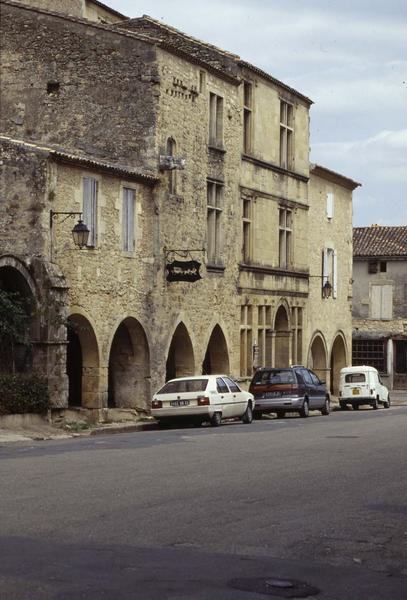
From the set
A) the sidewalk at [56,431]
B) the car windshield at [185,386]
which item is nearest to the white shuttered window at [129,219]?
the car windshield at [185,386]

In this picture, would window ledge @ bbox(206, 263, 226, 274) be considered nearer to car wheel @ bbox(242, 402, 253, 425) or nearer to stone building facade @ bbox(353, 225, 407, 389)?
car wheel @ bbox(242, 402, 253, 425)

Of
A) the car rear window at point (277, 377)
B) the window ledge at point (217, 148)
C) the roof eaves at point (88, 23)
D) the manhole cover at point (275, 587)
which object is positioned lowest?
the manhole cover at point (275, 587)

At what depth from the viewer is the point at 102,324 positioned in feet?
104

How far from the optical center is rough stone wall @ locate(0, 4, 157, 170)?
114 feet

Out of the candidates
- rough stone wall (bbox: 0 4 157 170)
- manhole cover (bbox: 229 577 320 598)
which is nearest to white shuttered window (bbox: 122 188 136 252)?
rough stone wall (bbox: 0 4 157 170)

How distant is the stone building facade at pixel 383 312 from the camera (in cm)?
6625

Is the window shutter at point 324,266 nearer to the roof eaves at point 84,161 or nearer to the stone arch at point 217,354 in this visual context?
the stone arch at point 217,354

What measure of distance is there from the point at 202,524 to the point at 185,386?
1871 cm

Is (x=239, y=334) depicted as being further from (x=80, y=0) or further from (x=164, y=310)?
(x=80, y=0)

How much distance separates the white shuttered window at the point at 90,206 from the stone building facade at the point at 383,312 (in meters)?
36.5

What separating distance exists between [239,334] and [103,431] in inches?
474

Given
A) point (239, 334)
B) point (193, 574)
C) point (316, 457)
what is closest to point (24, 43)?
point (239, 334)

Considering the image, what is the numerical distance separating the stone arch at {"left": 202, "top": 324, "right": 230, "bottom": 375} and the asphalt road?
19.3 meters

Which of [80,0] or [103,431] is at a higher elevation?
[80,0]
